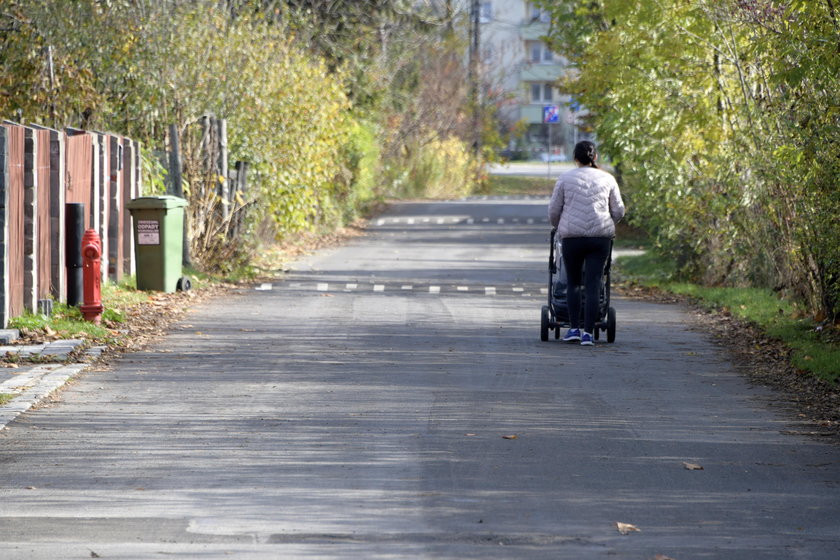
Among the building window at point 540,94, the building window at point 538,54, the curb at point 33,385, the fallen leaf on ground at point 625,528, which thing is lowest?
the fallen leaf on ground at point 625,528

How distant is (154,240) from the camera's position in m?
16.6

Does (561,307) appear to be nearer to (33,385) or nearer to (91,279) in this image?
(91,279)

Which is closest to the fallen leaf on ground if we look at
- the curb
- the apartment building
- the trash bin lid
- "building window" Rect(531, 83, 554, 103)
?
the curb

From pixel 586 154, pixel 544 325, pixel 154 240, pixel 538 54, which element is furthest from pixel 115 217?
pixel 538 54

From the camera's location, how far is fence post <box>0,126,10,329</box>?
12281mm

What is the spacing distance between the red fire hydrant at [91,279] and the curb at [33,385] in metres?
2.28

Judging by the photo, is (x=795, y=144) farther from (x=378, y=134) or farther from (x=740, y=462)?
(x=378, y=134)

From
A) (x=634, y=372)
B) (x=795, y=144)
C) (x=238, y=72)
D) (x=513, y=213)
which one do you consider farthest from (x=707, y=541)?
(x=513, y=213)

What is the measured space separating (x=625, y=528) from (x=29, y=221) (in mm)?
8748

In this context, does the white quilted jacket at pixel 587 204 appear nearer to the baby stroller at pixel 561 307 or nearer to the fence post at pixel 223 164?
the baby stroller at pixel 561 307

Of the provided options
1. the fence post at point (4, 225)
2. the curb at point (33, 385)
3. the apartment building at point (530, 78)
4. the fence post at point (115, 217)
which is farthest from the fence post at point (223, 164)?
the apartment building at point (530, 78)

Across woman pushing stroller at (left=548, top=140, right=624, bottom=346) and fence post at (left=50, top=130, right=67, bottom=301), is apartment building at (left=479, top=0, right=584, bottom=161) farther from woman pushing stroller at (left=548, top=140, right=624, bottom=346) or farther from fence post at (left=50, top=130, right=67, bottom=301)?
woman pushing stroller at (left=548, top=140, right=624, bottom=346)

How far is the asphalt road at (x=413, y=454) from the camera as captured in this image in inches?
235

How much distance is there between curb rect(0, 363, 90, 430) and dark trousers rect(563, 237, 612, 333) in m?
4.27
